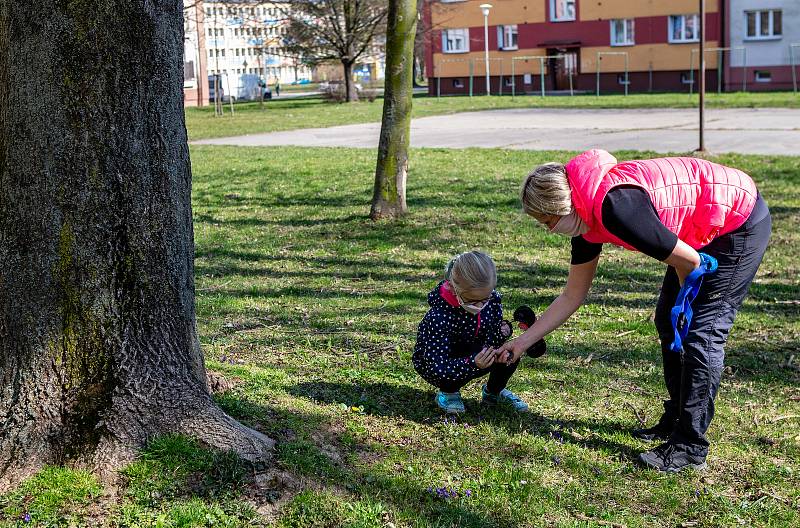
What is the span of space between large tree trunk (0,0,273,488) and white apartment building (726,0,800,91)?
1684 inches

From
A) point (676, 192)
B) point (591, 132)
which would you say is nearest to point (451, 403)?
point (676, 192)

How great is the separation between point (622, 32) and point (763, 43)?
24.8ft

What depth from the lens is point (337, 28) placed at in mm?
42844

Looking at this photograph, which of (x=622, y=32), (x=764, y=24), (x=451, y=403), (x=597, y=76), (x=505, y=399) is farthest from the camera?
(x=622, y=32)

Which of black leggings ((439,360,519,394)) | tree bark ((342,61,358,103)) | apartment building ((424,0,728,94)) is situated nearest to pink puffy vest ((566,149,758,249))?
black leggings ((439,360,519,394))

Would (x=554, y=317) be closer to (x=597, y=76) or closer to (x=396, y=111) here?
(x=396, y=111)

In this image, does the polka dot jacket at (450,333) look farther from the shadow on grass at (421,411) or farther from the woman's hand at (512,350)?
the woman's hand at (512,350)

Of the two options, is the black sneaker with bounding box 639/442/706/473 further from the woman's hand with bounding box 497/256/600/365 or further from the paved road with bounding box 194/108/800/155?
the paved road with bounding box 194/108/800/155

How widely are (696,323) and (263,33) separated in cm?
4921

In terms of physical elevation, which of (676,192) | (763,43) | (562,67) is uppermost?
(763,43)

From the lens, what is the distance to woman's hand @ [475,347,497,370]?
429cm

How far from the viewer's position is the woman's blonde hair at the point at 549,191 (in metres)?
3.58

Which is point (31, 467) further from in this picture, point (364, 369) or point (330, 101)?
point (330, 101)

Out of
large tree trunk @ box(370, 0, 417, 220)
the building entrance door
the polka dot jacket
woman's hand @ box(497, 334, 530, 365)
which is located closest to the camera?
woman's hand @ box(497, 334, 530, 365)
